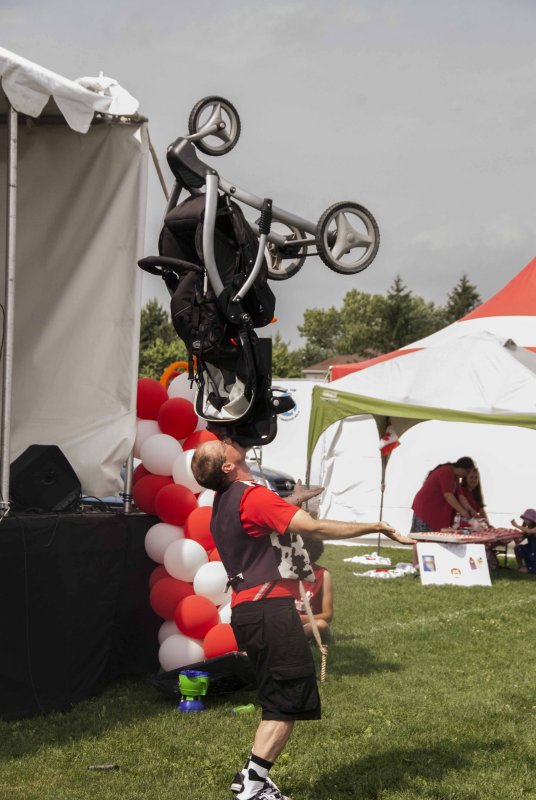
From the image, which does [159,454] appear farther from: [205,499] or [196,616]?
[196,616]

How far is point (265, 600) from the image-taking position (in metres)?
4.28

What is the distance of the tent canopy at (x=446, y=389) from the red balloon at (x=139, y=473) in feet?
17.6

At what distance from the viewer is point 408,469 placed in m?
16.1

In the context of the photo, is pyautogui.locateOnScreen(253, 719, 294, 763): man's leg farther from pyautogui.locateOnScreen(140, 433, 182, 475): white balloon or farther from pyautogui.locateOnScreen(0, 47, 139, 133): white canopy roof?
pyautogui.locateOnScreen(0, 47, 139, 133): white canopy roof

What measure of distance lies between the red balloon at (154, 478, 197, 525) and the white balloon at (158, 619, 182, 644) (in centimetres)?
62

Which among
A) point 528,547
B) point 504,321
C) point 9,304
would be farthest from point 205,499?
point 504,321

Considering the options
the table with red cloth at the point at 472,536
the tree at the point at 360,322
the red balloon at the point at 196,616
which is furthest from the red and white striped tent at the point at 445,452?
the tree at the point at 360,322

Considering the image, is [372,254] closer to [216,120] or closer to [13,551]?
[216,120]

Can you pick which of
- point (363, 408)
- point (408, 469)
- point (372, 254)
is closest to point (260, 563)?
point (372, 254)

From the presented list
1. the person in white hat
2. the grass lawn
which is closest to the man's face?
the grass lawn

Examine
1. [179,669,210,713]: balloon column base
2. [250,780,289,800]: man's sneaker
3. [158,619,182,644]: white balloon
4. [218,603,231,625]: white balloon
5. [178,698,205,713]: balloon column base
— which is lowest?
[178,698,205,713]: balloon column base

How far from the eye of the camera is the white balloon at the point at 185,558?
6219 millimetres

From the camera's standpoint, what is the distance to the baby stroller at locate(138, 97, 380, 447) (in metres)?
4.70

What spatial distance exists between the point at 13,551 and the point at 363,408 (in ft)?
22.9
